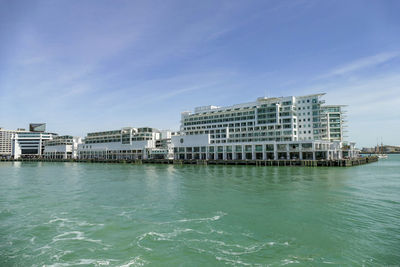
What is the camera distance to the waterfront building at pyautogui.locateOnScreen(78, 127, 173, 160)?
131625 mm

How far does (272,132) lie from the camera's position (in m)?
98.9

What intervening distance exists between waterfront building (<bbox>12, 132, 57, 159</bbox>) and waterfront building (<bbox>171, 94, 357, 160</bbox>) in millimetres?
119702

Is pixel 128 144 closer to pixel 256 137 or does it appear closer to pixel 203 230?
pixel 256 137

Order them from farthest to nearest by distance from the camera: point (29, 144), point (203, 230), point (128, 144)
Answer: point (29, 144), point (128, 144), point (203, 230)

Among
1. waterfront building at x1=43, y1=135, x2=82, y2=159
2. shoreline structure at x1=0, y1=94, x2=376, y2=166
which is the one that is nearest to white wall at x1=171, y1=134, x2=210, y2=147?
shoreline structure at x1=0, y1=94, x2=376, y2=166

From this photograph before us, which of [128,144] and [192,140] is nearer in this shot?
[192,140]

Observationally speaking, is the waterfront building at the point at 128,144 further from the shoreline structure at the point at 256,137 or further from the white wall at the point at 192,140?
the white wall at the point at 192,140

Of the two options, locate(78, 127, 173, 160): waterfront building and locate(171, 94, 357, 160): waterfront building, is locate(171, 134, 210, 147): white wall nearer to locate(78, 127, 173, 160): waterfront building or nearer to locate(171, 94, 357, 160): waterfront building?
locate(171, 94, 357, 160): waterfront building

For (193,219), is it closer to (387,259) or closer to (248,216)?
(248,216)

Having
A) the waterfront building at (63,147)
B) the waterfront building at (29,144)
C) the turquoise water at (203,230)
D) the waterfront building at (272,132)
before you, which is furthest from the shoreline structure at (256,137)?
the waterfront building at (29,144)

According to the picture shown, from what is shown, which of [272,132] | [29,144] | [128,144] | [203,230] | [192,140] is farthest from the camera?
[29,144]

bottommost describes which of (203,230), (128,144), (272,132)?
(203,230)

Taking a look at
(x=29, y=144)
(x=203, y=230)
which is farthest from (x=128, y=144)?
(x=203, y=230)

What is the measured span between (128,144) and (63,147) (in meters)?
54.0
